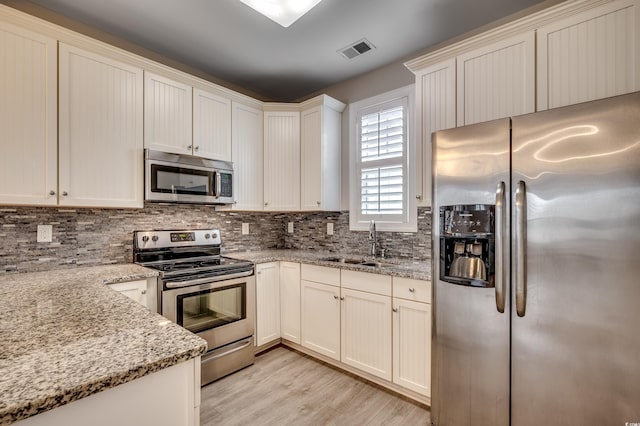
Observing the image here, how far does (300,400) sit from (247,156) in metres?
2.15

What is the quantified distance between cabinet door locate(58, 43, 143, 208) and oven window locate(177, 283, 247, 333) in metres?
0.84

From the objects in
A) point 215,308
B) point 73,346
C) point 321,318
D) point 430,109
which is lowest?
point 321,318

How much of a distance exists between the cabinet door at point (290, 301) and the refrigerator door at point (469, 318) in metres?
1.33

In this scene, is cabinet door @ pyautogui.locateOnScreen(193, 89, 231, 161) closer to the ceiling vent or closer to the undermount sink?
the ceiling vent

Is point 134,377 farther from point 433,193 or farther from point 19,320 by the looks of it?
point 433,193

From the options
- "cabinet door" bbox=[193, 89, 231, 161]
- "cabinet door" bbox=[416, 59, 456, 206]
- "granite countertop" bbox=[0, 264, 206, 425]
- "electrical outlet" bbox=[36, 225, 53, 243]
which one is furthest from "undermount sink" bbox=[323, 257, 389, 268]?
"electrical outlet" bbox=[36, 225, 53, 243]

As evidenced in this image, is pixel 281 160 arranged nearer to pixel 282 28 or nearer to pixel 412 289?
pixel 282 28

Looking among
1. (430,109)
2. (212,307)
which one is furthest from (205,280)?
(430,109)

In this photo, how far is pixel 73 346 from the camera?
2.78 ft

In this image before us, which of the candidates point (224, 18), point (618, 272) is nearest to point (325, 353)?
point (618, 272)

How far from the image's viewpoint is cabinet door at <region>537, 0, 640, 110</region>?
5.00 feet


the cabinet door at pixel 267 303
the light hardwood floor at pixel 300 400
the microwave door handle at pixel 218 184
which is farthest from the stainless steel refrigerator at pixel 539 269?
the microwave door handle at pixel 218 184

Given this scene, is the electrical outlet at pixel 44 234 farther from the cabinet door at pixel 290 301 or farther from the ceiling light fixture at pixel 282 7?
the ceiling light fixture at pixel 282 7

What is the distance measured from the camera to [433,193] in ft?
5.84
